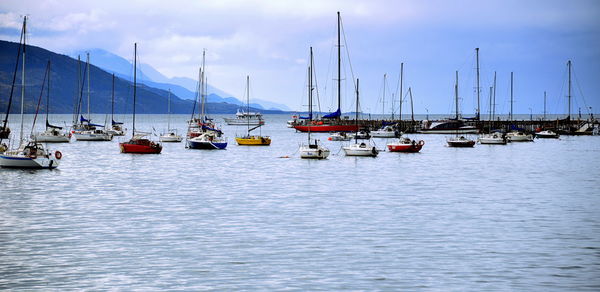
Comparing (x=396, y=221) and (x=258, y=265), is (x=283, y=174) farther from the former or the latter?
(x=258, y=265)

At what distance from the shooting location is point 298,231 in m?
27.3

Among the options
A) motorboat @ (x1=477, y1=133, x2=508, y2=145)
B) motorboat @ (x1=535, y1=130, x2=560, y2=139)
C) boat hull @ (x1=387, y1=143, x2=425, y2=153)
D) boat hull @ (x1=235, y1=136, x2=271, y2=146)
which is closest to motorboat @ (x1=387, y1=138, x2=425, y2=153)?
boat hull @ (x1=387, y1=143, x2=425, y2=153)

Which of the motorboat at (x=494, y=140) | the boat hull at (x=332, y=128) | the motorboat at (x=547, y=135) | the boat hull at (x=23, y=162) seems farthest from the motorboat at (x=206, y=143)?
the motorboat at (x=547, y=135)

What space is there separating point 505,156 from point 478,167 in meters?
17.5

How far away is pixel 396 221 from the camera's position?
3003 cm

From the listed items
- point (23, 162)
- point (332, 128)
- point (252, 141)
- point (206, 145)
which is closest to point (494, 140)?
point (252, 141)

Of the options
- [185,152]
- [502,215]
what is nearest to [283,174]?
[502,215]

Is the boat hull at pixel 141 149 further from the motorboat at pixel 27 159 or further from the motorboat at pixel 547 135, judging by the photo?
the motorboat at pixel 547 135

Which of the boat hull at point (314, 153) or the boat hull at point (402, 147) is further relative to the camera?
the boat hull at point (402, 147)

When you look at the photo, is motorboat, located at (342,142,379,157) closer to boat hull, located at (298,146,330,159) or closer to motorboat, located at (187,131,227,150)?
boat hull, located at (298,146,330,159)

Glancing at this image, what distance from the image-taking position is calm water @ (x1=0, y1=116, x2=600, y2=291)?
19.5 metres

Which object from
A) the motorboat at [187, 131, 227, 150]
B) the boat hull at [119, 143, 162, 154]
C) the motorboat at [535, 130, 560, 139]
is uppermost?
the motorboat at [535, 130, 560, 139]

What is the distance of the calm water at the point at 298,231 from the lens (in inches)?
769

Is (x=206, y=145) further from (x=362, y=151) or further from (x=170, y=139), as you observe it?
(x=362, y=151)
